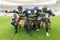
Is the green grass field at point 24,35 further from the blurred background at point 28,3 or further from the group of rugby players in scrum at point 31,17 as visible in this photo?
the blurred background at point 28,3

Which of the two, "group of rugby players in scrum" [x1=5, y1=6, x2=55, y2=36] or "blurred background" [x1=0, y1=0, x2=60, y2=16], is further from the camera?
"blurred background" [x1=0, y1=0, x2=60, y2=16]

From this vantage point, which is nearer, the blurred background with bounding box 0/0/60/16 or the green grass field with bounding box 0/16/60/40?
the green grass field with bounding box 0/16/60/40

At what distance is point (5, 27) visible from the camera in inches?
623

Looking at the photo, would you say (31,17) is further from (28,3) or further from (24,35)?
(28,3)

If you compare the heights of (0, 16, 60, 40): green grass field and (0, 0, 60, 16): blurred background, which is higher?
(0, 16, 60, 40): green grass field

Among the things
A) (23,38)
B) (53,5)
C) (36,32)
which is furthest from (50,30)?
(53,5)

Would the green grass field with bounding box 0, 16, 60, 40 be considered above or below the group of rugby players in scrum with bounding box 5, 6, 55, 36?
below

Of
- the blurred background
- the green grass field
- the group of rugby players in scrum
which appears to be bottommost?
the blurred background

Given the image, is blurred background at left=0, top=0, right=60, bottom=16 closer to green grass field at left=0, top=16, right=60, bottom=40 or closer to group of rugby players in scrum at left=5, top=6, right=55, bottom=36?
green grass field at left=0, top=16, right=60, bottom=40

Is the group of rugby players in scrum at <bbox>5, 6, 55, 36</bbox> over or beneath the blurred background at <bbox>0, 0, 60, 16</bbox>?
over

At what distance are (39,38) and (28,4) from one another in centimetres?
2113

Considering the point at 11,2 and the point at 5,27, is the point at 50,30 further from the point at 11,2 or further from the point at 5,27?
the point at 11,2

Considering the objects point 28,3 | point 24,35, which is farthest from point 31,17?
point 28,3

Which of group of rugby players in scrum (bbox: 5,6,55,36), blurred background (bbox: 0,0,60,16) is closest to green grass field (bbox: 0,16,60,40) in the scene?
group of rugby players in scrum (bbox: 5,6,55,36)
